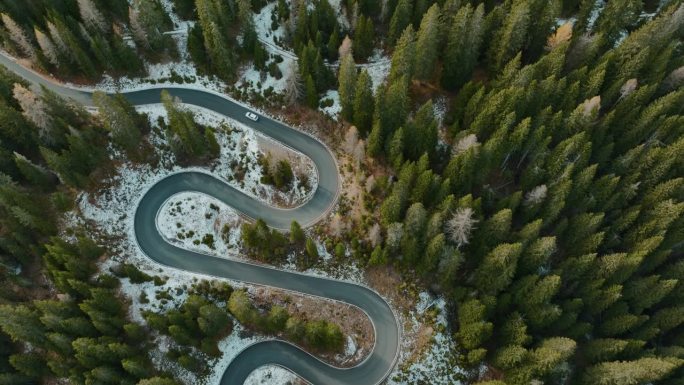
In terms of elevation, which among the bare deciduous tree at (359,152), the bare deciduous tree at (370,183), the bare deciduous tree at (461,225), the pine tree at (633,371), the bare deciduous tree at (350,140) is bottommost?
the pine tree at (633,371)

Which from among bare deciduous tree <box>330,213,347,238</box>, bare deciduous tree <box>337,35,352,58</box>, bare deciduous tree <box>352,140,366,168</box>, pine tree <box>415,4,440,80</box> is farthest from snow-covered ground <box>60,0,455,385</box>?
pine tree <box>415,4,440,80</box>

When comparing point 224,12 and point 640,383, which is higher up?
point 224,12

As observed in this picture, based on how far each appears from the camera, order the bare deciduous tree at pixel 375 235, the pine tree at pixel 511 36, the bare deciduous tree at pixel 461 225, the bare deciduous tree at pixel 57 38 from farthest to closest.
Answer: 1. the bare deciduous tree at pixel 57 38
2. the pine tree at pixel 511 36
3. the bare deciduous tree at pixel 375 235
4. the bare deciduous tree at pixel 461 225

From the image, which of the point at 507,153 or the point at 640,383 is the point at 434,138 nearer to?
the point at 507,153

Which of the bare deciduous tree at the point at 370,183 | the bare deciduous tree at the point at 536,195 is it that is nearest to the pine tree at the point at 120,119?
the bare deciduous tree at the point at 370,183

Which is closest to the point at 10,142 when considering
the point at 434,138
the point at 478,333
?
the point at 434,138

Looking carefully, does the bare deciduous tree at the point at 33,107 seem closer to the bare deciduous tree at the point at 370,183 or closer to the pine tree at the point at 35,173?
the pine tree at the point at 35,173
